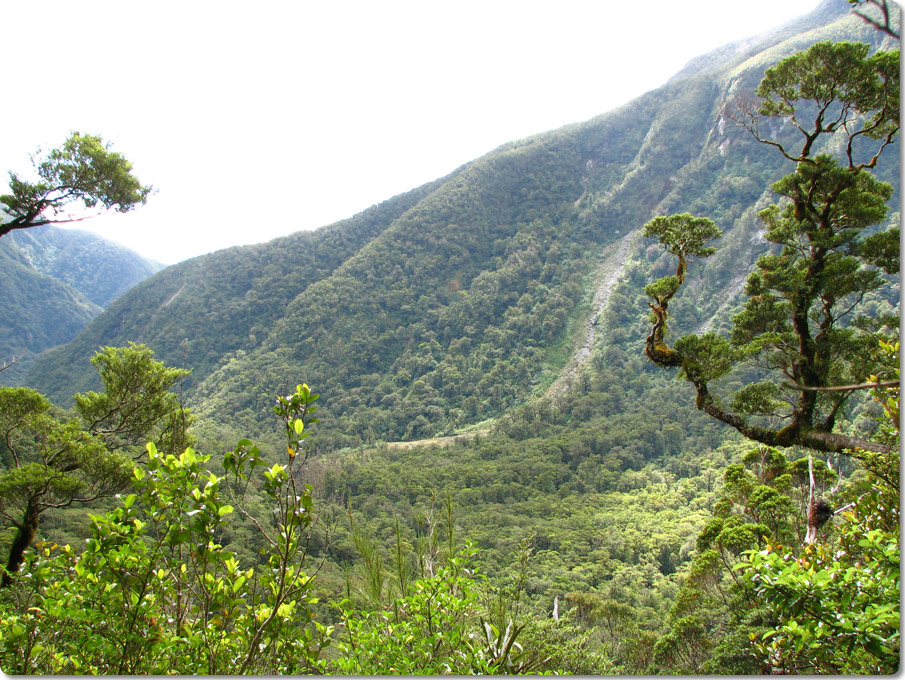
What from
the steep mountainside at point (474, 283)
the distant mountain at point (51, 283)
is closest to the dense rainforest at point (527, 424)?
the steep mountainside at point (474, 283)

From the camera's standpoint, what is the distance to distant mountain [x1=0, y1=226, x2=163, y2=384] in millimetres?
72062

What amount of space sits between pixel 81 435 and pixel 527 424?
5507 centimetres

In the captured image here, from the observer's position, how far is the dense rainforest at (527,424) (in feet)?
6.39

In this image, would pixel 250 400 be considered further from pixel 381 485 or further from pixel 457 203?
pixel 457 203

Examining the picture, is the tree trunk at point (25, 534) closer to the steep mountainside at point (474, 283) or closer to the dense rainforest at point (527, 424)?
the dense rainforest at point (527, 424)

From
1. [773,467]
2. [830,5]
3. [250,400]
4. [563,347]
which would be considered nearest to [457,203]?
[563,347]

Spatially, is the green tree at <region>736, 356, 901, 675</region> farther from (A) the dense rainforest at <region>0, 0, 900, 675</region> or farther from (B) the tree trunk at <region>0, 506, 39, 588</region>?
(B) the tree trunk at <region>0, 506, 39, 588</region>

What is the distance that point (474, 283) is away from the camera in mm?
86812

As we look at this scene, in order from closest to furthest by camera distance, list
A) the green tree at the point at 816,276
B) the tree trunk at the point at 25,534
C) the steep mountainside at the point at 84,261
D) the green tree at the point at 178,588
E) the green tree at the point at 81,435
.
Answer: the green tree at the point at 178,588 < the green tree at the point at 816,276 < the tree trunk at the point at 25,534 < the green tree at the point at 81,435 < the steep mountainside at the point at 84,261

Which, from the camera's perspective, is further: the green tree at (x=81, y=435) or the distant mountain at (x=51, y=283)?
the distant mountain at (x=51, y=283)

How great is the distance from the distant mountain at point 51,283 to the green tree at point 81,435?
54464 mm

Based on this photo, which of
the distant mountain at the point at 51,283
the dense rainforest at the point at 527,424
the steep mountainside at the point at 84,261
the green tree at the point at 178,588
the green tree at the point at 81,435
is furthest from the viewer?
the steep mountainside at the point at 84,261

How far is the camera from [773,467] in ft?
31.4

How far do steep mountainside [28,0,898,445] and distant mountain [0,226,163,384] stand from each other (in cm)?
792
